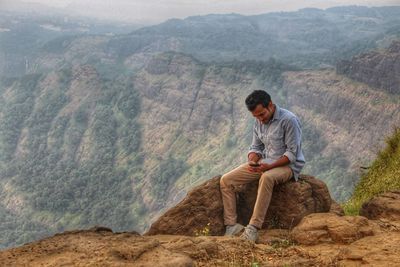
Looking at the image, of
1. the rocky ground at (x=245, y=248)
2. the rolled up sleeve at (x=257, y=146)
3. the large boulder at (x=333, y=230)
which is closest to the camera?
the rocky ground at (x=245, y=248)

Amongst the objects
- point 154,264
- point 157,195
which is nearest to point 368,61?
point 157,195

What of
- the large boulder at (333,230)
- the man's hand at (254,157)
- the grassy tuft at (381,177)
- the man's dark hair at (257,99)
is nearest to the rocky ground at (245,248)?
the large boulder at (333,230)

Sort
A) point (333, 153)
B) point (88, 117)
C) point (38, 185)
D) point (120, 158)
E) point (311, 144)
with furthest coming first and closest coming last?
1. point (88, 117)
2. point (120, 158)
3. point (38, 185)
4. point (311, 144)
5. point (333, 153)

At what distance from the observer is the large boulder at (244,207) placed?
8461 millimetres

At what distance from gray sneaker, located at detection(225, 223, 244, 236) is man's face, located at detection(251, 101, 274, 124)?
85.6 inches

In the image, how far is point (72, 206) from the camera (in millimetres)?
135250

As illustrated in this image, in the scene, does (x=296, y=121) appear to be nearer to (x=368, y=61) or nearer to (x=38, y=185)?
(x=368, y=61)

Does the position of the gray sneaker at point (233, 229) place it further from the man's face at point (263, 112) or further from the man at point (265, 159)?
the man's face at point (263, 112)

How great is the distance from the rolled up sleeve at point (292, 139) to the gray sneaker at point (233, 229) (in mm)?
1677

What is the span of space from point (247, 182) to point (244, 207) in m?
0.79

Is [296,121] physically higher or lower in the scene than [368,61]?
higher

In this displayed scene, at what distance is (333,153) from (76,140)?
112 m

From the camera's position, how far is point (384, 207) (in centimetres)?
795

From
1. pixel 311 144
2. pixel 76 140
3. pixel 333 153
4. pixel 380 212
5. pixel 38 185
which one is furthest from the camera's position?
pixel 76 140
